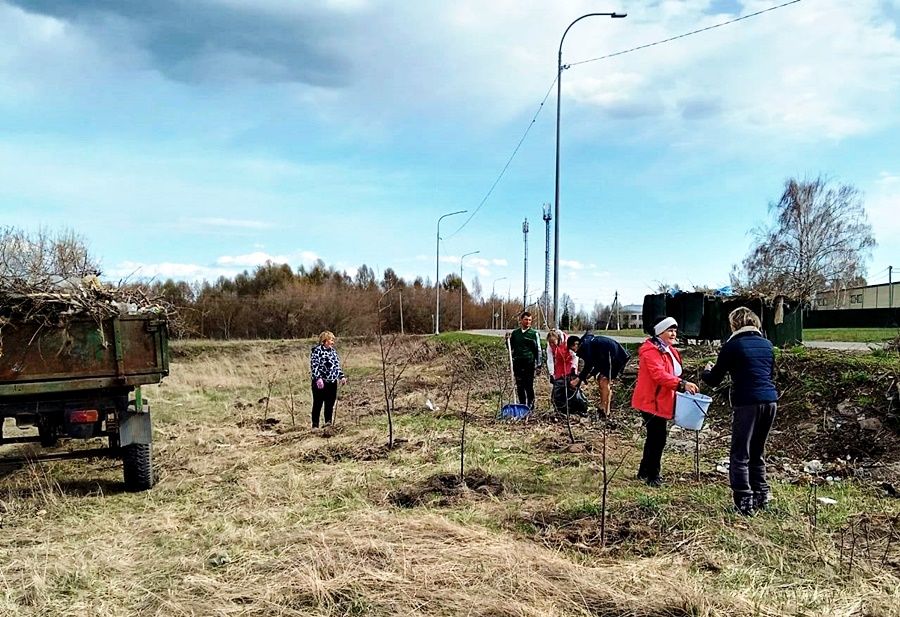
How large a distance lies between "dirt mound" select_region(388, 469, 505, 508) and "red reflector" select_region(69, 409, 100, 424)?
102 inches

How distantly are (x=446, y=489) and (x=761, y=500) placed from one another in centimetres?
247

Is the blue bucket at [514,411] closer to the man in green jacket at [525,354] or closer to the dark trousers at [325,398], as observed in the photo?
the man in green jacket at [525,354]

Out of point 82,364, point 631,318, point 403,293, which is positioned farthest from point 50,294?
point 631,318

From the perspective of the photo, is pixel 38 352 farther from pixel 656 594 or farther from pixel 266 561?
pixel 656 594

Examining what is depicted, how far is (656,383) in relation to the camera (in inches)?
214

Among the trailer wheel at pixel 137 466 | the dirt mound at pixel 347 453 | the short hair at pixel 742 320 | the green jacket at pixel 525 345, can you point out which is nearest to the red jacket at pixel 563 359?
the green jacket at pixel 525 345

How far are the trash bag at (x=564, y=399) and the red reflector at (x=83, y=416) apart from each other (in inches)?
229

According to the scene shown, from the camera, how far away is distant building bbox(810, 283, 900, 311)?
3725cm

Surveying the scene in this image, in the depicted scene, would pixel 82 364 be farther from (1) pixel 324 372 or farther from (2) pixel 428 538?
(1) pixel 324 372

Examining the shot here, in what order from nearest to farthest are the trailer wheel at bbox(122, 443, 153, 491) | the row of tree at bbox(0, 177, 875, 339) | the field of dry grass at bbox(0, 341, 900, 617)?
the field of dry grass at bbox(0, 341, 900, 617) → the trailer wheel at bbox(122, 443, 153, 491) → the row of tree at bbox(0, 177, 875, 339)

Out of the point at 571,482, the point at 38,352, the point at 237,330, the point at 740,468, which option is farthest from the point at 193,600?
the point at 237,330

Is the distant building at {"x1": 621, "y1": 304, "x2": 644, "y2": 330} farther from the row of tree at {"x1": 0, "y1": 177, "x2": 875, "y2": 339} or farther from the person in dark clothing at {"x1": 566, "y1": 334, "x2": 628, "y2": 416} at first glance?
the person in dark clothing at {"x1": 566, "y1": 334, "x2": 628, "y2": 416}

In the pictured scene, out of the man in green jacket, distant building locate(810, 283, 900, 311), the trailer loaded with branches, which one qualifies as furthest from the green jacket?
distant building locate(810, 283, 900, 311)

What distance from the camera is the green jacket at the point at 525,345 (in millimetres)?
9547
